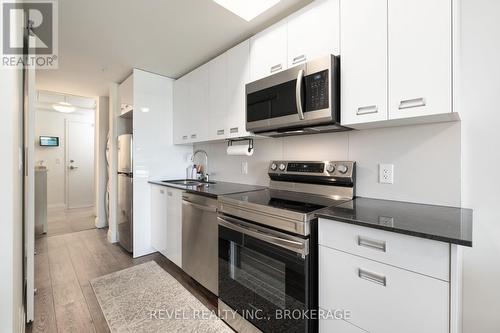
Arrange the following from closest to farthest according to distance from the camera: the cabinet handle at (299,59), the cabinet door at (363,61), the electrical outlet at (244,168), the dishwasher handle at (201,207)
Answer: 1. the cabinet door at (363,61)
2. the cabinet handle at (299,59)
3. the dishwasher handle at (201,207)
4. the electrical outlet at (244,168)

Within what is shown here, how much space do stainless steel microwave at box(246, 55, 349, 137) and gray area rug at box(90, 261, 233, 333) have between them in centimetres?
153

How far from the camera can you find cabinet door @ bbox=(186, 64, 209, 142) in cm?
251

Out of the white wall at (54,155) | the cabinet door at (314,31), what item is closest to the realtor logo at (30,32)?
the cabinet door at (314,31)

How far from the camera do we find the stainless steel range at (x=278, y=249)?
1180 mm

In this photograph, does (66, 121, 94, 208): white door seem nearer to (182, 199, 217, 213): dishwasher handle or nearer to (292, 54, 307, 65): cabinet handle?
(182, 199, 217, 213): dishwasher handle

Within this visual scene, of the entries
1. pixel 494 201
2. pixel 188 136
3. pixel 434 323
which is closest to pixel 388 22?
pixel 494 201

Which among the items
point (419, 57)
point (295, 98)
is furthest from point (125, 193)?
point (419, 57)

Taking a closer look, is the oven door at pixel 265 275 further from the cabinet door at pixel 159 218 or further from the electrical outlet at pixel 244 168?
the cabinet door at pixel 159 218

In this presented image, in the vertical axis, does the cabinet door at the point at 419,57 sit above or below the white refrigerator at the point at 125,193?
above

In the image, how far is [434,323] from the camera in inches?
33.0

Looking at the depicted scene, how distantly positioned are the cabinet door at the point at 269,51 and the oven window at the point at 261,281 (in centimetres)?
129

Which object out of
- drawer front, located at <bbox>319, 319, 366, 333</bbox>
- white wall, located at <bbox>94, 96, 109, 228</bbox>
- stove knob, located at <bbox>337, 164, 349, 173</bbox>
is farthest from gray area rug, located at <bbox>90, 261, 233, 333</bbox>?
white wall, located at <bbox>94, 96, 109, 228</bbox>

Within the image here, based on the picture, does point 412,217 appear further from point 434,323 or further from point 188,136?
point 188,136

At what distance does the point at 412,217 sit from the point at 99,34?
2831mm
